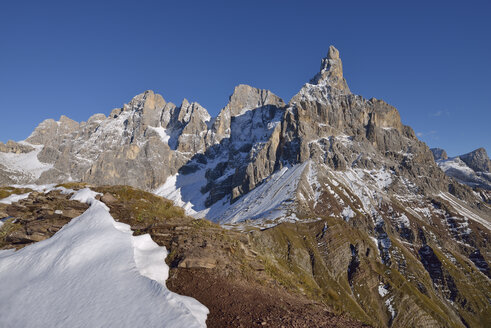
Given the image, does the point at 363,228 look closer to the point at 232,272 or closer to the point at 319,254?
the point at 319,254

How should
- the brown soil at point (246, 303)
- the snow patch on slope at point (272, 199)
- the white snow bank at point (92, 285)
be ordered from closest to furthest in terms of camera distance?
1. the white snow bank at point (92, 285)
2. the brown soil at point (246, 303)
3. the snow patch on slope at point (272, 199)

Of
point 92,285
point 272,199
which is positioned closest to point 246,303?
point 92,285

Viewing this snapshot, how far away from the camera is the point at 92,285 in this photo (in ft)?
26.6

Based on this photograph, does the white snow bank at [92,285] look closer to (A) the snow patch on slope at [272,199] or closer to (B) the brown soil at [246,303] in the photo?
(B) the brown soil at [246,303]

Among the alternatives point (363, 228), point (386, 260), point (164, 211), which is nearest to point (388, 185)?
point (363, 228)

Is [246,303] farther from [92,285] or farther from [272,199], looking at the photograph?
[272,199]

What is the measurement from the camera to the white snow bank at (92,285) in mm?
6734

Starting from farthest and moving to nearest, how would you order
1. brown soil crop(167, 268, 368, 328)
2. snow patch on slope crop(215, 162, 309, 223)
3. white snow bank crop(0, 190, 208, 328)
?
snow patch on slope crop(215, 162, 309, 223)
brown soil crop(167, 268, 368, 328)
white snow bank crop(0, 190, 208, 328)

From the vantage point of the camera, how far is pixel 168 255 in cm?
1086

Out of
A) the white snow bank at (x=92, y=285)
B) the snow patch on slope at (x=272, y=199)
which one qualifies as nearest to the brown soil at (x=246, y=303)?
the white snow bank at (x=92, y=285)

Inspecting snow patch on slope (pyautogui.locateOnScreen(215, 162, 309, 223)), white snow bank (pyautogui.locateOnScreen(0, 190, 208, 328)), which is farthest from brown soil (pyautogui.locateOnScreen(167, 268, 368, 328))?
snow patch on slope (pyautogui.locateOnScreen(215, 162, 309, 223))

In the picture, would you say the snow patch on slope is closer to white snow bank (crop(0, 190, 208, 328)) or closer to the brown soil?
the brown soil

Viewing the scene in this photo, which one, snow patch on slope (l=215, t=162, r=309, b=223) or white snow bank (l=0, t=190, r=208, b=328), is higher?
snow patch on slope (l=215, t=162, r=309, b=223)

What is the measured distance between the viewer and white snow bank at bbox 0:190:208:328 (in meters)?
6.73
